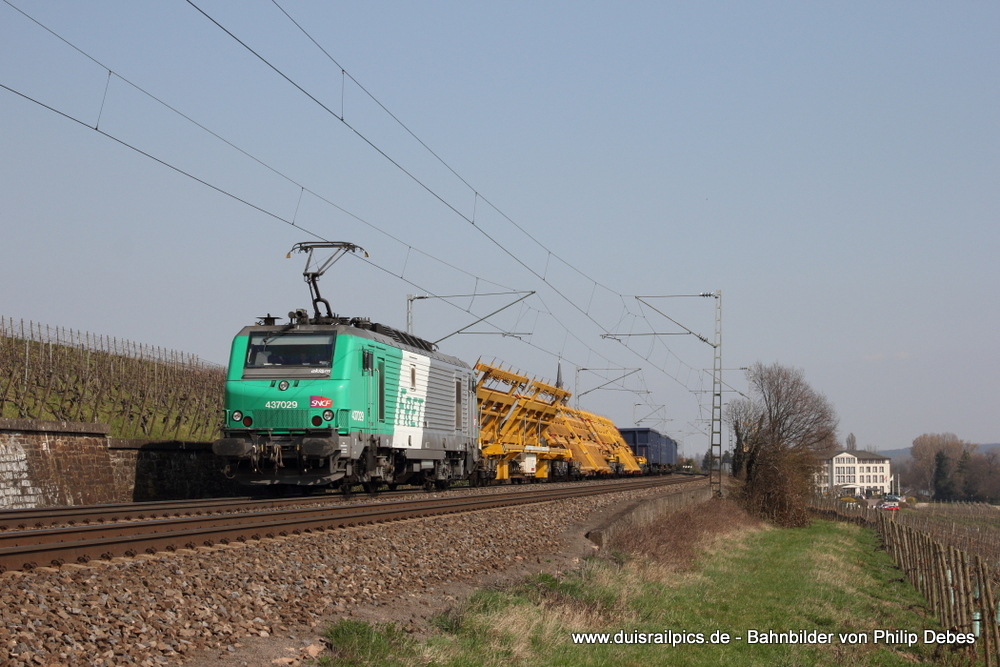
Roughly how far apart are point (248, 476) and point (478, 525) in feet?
17.7

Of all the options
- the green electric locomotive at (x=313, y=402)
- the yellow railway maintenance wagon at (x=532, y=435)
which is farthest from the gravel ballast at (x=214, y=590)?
the yellow railway maintenance wagon at (x=532, y=435)

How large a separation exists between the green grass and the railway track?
3.09m

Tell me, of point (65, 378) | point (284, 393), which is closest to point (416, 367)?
point (284, 393)

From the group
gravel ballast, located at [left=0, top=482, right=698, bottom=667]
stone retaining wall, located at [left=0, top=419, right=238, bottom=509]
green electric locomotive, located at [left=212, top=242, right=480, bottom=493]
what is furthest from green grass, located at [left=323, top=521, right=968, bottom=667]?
stone retaining wall, located at [left=0, top=419, right=238, bottom=509]

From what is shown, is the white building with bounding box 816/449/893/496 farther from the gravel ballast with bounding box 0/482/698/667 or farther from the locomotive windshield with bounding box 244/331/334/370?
the gravel ballast with bounding box 0/482/698/667

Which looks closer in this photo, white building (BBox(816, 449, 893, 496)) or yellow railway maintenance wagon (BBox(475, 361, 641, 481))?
yellow railway maintenance wagon (BBox(475, 361, 641, 481))

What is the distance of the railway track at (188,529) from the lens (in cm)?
905

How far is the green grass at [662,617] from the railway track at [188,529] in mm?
3086

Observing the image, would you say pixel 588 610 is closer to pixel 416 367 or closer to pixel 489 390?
pixel 416 367

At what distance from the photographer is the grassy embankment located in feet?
27.8

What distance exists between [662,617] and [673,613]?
42cm

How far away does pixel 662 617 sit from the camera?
40.9ft

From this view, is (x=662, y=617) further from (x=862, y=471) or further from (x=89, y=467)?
(x=862, y=471)

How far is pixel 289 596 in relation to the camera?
8477 millimetres
